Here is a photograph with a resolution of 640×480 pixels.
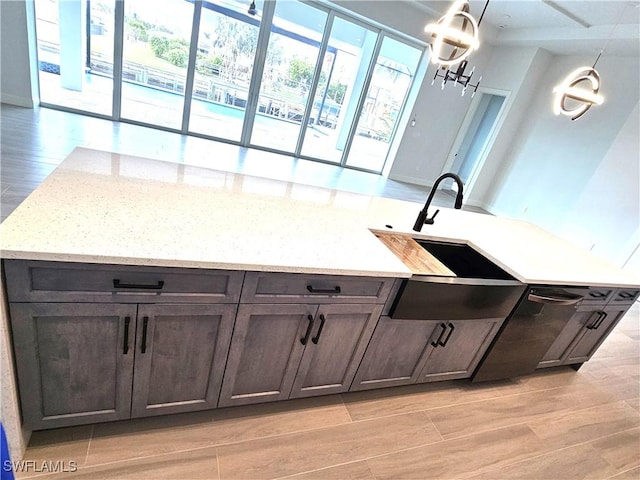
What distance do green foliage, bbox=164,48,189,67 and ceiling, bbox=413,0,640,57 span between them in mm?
4037

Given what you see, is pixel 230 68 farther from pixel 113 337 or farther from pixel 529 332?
pixel 529 332

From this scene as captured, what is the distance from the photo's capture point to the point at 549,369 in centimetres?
260

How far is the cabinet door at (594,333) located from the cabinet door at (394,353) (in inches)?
53.5

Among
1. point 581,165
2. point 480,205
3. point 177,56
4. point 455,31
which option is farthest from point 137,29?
point 581,165

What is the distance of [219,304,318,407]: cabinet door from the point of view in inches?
54.5

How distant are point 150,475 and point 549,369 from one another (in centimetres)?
272

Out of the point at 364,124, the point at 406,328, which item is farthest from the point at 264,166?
the point at 406,328

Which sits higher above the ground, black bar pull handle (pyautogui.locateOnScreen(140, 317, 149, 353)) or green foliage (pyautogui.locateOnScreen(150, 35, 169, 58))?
green foliage (pyautogui.locateOnScreen(150, 35, 169, 58))

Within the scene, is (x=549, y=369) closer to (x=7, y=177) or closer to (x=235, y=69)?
(x=7, y=177)

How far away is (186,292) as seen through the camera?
3.97 feet

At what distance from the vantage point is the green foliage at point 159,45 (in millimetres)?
5684

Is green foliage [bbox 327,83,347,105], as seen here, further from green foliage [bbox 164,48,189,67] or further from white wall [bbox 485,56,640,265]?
white wall [bbox 485,56,640,265]

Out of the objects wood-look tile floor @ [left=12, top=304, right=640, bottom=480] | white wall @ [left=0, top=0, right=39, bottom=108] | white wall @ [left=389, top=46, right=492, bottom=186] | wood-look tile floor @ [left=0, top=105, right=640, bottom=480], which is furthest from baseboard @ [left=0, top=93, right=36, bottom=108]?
white wall @ [left=389, top=46, right=492, bottom=186]

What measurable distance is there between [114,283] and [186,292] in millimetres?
223
